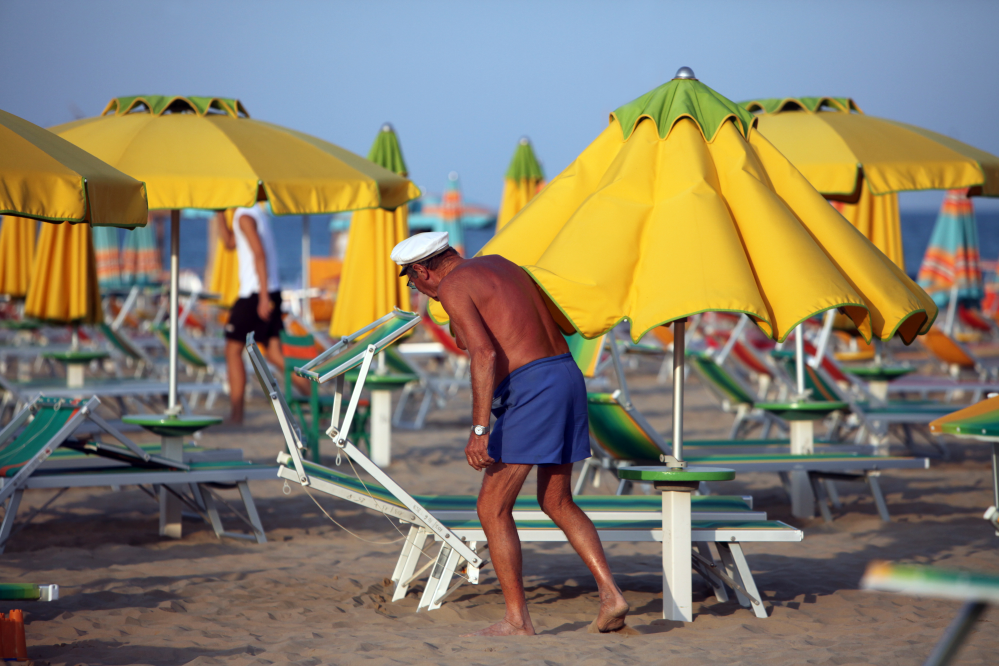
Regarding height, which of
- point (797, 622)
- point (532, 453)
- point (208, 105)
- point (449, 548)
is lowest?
point (797, 622)

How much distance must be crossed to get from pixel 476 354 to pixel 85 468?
8.83 feet

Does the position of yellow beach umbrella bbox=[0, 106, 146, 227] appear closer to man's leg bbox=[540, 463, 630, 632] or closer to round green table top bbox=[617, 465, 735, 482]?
man's leg bbox=[540, 463, 630, 632]

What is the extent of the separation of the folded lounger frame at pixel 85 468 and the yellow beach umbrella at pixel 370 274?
8.96ft

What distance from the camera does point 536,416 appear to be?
3289 millimetres

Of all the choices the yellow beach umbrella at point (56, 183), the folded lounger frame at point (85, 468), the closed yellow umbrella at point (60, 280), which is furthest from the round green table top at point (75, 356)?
the yellow beach umbrella at point (56, 183)

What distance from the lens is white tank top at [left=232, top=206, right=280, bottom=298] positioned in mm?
7387

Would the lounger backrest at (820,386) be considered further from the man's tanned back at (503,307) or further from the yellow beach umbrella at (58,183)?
the yellow beach umbrella at (58,183)

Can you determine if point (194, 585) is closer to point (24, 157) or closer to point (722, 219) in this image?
point (24, 157)

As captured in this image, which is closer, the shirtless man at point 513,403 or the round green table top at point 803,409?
the shirtless man at point 513,403

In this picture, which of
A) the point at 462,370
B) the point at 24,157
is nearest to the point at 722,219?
the point at 24,157

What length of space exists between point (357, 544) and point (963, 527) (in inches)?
125

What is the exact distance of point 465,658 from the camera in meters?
3.09

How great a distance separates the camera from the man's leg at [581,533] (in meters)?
3.36

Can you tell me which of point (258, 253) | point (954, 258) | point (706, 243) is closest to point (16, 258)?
point (258, 253)
